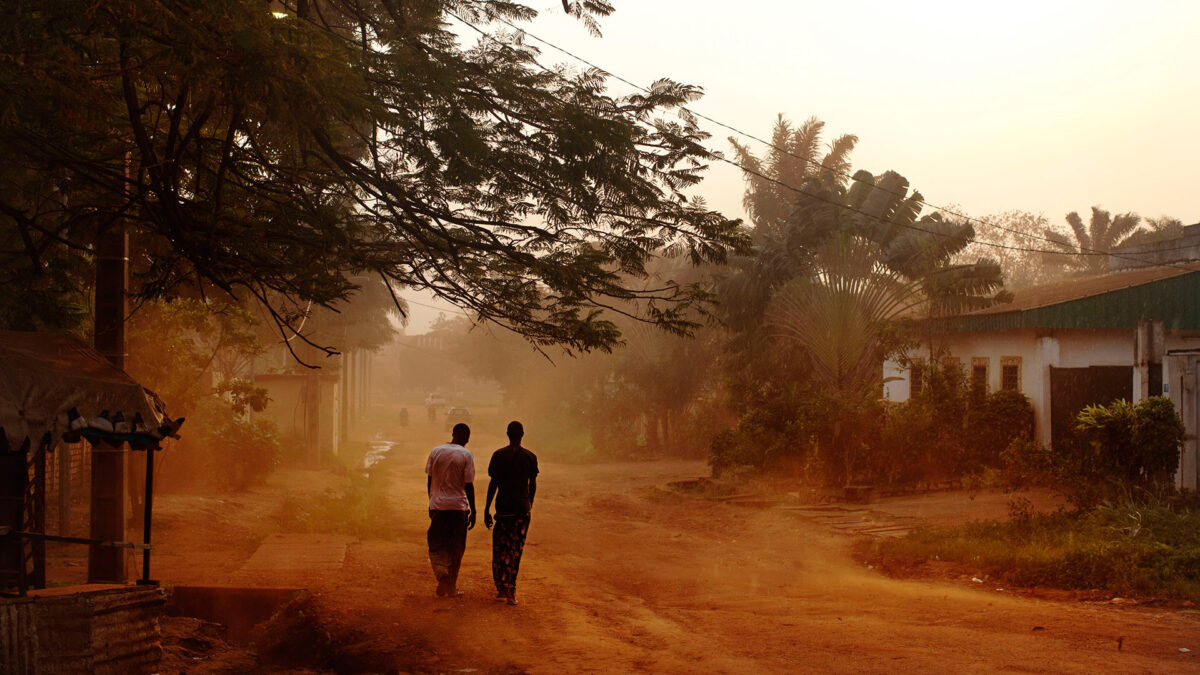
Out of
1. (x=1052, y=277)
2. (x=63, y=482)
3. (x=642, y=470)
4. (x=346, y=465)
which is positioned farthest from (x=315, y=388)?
(x=1052, y=277)

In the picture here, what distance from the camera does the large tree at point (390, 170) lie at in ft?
23.0

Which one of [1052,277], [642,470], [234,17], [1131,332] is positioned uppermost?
[1052,277]

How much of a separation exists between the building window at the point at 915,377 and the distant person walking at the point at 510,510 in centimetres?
1378

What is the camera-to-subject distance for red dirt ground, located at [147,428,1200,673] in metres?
7.06

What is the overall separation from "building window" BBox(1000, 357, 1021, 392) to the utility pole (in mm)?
18340

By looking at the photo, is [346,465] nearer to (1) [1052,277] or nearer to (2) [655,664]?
(2) [655,664]

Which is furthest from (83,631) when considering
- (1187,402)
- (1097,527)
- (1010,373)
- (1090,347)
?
(1010,373)

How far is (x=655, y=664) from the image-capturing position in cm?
696

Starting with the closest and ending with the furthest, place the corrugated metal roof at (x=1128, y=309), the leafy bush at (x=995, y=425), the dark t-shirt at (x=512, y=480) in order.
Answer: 1. the dark t-shirt at (x=512, y=480)
2. the corrugated metal roof at (x=1128, y=309)
3. the leafy bush at (x=995, y=425)

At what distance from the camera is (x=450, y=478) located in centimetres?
934

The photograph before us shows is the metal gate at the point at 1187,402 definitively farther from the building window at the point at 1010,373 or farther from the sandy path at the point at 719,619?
the building window at the point at 1010,373

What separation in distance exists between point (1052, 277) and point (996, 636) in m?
75.8

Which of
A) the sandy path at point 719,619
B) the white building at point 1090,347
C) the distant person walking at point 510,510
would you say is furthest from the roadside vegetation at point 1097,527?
the distant person walking at point 510,510

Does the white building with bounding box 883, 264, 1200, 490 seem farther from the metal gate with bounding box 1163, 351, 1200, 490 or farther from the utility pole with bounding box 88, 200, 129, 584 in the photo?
the utility pole with bounding box 88, 200, 129, 584
